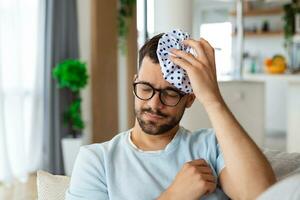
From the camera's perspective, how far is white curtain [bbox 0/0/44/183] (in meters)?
3.74

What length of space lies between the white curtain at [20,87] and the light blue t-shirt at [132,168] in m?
2.76

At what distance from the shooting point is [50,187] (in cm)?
121

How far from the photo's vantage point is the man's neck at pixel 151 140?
116 centimetres

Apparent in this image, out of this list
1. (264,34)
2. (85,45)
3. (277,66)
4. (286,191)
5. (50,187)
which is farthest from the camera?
(264,34)

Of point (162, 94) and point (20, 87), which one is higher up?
point (20, 87)

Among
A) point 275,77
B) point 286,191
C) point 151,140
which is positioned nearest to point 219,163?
point 151,140

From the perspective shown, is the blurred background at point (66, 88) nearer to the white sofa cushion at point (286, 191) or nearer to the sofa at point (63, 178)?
the sofa at point (63, 178)

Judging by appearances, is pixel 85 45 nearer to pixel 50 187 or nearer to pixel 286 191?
pixel 50 187

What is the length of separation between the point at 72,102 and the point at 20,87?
0.62 meters

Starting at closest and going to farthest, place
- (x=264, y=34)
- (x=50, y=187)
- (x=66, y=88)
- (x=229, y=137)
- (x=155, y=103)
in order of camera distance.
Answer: (x=229, y=137), (x=155, y=103), (x=50, y=187), (x=66, y=88), (x=264, y=34)

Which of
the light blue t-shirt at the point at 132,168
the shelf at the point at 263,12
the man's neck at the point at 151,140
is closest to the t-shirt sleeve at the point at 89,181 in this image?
the light blue t-shirt at the point at 132,168

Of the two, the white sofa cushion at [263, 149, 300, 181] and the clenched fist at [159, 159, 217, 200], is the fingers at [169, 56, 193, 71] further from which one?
the white sofa cushion at [263, 149, 300, 181]

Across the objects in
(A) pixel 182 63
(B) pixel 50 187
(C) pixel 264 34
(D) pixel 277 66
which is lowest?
(B) pixel 50 187

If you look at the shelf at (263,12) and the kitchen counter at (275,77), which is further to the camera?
the shelf at (263,12)
